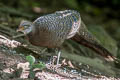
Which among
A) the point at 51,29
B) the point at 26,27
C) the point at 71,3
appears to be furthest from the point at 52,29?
the point at 71,3

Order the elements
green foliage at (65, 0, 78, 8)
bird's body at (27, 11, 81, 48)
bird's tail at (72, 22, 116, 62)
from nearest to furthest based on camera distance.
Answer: bird's body at (27, 11, 81, 48) < bird's tail at (72, 22, 116, 62) < green foliage at (65, 0, 78, 8)

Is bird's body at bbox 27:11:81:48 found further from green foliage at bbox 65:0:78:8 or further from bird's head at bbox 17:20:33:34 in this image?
green foliage at bbox 65:0:78:8

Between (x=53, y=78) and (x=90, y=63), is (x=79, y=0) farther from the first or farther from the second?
(x=53, y=78)

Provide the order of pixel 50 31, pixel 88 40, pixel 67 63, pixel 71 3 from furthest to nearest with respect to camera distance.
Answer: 1. pixel 71 3
2. pixel 88 40
3. pixel 67 63
4. pixel 50 31

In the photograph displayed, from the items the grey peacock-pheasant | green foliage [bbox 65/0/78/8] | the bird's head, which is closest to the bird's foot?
the grey peacock-pheasant

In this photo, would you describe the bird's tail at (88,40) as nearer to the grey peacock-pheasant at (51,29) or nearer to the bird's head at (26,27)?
the grey peacock-pheasant at (51,29)

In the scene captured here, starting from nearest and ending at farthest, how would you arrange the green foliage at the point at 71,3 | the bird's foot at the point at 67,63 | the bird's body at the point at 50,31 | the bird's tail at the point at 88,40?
the bird's body at the point at 50,31 → the bird's foot at the point at 67,63 → the bird's tail at the point at 88,40 → the green foliage at the point at 71,3

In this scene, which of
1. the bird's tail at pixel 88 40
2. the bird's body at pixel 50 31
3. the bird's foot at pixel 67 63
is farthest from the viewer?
the bird's tail at pixel 88 40

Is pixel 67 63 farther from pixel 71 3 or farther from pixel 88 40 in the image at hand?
pixel 71 3

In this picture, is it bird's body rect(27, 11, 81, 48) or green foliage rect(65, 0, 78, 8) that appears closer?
bird's body rect(27, 11, 81, 48)

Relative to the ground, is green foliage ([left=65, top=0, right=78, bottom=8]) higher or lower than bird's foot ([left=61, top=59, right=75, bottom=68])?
higher

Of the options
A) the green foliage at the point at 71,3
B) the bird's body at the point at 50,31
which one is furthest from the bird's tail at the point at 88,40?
the green foliage at the point at 71,3

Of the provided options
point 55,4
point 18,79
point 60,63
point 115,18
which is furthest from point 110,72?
point 115,18

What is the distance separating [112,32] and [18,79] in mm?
11078
